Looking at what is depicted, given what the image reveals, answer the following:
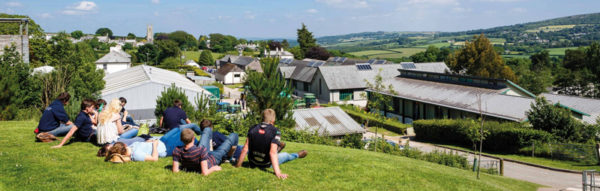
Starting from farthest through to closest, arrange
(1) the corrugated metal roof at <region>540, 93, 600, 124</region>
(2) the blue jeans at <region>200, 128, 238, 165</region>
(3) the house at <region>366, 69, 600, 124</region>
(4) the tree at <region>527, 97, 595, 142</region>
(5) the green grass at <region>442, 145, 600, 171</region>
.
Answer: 1. (3) the house at <region>366, 69, 600, 124</region>
2. (1) the corrugated metal roof at <region>540, 93, 600, 124</region>
3. (4) the tree at <region>527, 97, 595, 142</region>
4. (5) the green grass at <region>442, 145, 600, 171</region>
5. (2) the blue jeans at <region>200, 128, 238, 165</region>

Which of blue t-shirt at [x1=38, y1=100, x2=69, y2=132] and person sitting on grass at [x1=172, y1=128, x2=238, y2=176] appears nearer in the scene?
person sitting on grass at [x1=172, y1=128, x2=238, y2=176]

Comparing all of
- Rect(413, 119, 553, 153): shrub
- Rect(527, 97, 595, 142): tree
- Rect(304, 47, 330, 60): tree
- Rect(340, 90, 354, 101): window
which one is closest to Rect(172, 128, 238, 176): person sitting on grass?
Rect(413, 119, 553, 153): shrub

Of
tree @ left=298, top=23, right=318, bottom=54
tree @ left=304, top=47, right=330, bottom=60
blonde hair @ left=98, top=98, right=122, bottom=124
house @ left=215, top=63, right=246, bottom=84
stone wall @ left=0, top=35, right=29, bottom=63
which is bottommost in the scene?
blonde hair @ left=98, top=98, right=122, bottom=124

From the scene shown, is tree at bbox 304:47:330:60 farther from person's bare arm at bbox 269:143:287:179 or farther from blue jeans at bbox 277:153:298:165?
person's bare arm at bbox 269:143:287:179

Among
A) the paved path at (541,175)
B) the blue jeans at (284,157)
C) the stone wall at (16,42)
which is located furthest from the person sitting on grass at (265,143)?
the stone wall at (16,42)

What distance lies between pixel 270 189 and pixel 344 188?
1.51 meters

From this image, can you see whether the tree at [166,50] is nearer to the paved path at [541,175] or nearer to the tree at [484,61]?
the tree at [484,61]

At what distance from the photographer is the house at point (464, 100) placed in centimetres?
2911

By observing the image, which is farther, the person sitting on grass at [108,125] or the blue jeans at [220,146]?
the person sitting on grass at [108,125]

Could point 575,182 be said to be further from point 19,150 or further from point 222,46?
point 222,46

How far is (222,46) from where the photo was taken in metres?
186

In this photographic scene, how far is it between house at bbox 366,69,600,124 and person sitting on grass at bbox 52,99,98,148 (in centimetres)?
1857

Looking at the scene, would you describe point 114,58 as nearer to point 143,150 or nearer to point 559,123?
point 559,123

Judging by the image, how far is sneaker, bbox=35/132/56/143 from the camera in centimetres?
1118
